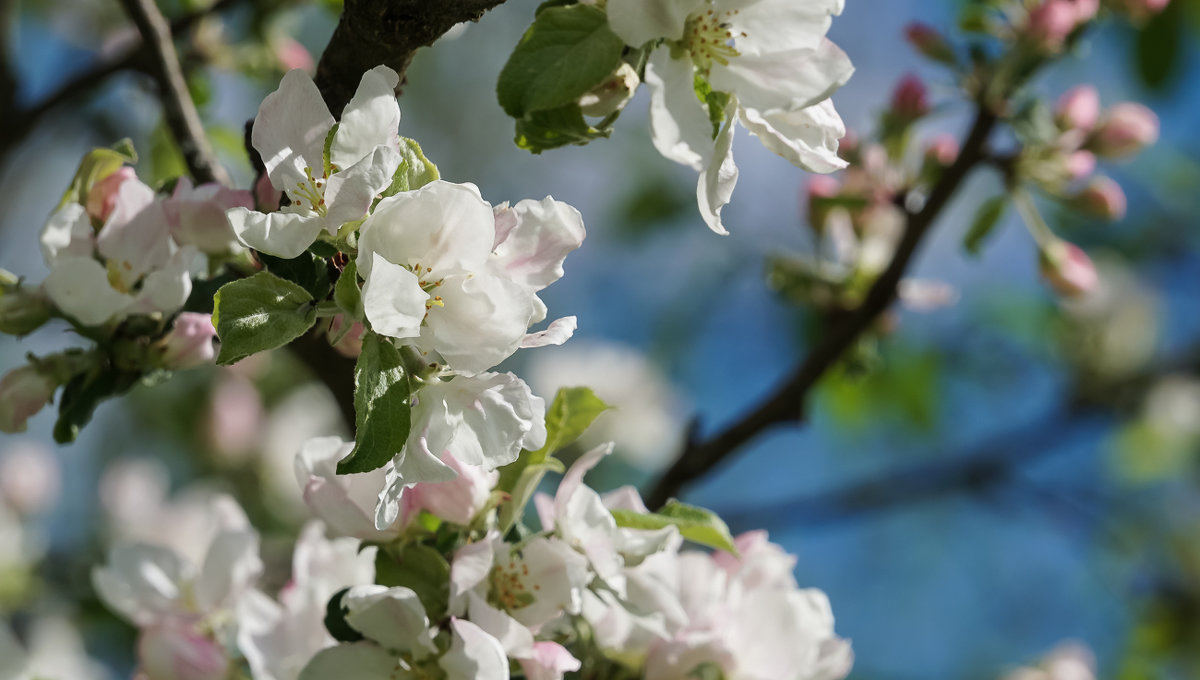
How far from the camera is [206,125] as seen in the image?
163 centimetres

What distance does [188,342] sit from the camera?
2.54 ft

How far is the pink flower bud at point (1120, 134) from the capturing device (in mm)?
1488

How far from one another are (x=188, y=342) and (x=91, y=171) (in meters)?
0.14

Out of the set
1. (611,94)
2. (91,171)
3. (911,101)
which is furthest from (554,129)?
(911,101)

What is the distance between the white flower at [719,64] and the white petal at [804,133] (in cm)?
3

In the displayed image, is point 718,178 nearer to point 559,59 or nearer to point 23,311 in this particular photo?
point 559,59

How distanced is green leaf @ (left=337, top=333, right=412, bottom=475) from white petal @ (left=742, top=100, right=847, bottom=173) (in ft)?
0.80

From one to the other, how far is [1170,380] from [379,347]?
3.20 m

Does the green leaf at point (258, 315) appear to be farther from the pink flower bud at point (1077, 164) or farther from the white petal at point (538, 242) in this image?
the pink flower bud at point (1077, 164)

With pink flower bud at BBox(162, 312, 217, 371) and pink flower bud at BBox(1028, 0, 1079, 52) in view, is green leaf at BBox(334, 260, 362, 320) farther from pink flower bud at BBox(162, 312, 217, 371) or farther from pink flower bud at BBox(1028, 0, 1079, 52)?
pink flower bud at BBox(1028, 0, 1079, 52)

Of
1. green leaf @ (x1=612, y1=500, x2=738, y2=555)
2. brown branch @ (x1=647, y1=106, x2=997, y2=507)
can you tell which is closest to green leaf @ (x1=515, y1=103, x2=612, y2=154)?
green leaf @ (x1=612, y1=500, x2=738, y2=555)

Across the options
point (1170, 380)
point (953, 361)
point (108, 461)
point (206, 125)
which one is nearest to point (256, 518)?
point (108, 461)

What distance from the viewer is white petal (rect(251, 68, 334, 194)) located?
0.58 metres

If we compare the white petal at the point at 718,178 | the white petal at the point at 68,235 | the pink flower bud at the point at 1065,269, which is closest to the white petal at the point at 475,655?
the white petal at the point at 718,178
